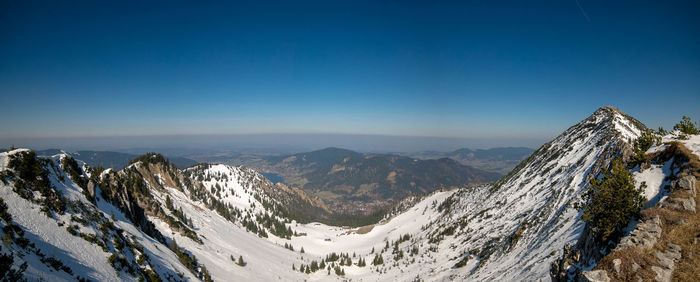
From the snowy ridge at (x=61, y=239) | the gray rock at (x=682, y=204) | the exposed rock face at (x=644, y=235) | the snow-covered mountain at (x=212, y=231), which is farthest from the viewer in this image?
the snow-covered mountain at (x=212, y=231)

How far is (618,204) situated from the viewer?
1305 cm

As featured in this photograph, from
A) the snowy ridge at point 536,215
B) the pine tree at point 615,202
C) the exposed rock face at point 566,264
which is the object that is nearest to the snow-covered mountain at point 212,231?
the snowy ridge at point 536,215

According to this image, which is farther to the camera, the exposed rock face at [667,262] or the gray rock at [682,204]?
the gray rock at [682,204]

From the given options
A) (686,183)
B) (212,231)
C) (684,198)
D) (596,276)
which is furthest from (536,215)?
(212,231)

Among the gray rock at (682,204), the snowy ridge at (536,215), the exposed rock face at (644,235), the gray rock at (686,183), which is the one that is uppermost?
the gray rock at (686,183)

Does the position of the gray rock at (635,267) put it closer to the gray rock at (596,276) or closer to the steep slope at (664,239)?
the steep slope at (664,239)

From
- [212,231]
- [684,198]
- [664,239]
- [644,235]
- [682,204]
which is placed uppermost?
[684,198]

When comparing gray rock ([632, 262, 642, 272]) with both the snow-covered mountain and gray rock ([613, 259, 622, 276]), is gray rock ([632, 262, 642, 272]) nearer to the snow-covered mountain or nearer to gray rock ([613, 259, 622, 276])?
gray rock ([613, 259, 622, 276])

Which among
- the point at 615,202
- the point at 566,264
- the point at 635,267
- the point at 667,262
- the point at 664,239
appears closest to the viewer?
the point at 667,262

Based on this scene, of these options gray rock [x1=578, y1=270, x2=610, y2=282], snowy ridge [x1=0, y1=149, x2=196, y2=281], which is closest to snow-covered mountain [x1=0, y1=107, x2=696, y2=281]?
snowy ridge [x1=0, y1=149, x2=196, y2=281]

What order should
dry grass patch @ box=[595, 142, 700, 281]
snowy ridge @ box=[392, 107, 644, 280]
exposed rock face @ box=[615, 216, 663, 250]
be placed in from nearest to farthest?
dry grass patch @ box=[595, 142, 700, 281], exposed rock face @ box=[615, 216, 663, 250], snowy ridge @ box=[392, 107, 644, 280]

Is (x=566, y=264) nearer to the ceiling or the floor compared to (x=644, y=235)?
nearer to the floor

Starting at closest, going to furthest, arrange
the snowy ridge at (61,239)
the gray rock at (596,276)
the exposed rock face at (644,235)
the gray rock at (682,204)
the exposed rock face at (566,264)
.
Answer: the gray rock at (596,276)
the exposed rock face at (644,235)
the gray rock at (682,204)
the snowy ridge at (61,239)
the exposed rock face at (566,264)

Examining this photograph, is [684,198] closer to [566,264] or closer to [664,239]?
[664,239]
